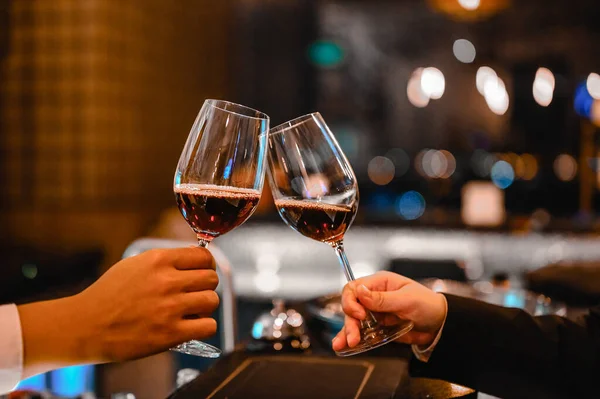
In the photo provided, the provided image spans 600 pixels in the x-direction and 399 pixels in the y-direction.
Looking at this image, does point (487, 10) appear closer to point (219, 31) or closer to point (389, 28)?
point (219, 31)

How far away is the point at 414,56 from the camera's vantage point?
8.02 meters

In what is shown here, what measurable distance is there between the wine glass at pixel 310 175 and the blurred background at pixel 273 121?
1538 millimetres

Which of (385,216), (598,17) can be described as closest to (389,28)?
(598,17)

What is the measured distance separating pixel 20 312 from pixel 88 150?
3839 mm

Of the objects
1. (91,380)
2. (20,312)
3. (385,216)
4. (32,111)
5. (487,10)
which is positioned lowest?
(91,380)

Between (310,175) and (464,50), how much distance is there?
7.09m

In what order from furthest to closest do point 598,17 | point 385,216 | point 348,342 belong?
1. point 598,17
2. point 385,216
3. point 348,342

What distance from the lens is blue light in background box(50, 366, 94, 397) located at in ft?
7.75

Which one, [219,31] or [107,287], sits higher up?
[219,31]

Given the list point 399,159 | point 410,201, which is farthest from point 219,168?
point 399,159

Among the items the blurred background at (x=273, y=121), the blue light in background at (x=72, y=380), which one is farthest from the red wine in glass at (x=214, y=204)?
the blurred background at (x=273, y=121)

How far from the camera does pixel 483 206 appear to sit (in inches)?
162

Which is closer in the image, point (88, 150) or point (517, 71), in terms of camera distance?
point (88, 150)

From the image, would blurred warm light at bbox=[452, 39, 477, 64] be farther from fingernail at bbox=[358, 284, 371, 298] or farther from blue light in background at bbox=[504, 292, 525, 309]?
fingernail at bbox=[358, 284, 371, 298]
